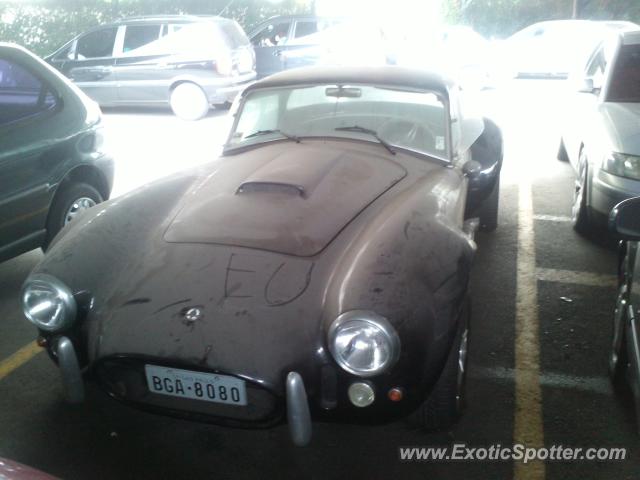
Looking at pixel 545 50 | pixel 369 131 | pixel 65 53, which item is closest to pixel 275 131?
pixel 369 131

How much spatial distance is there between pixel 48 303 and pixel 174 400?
710mm

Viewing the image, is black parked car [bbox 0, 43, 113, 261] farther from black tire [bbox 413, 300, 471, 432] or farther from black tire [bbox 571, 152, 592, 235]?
black tire [bbox 571, 152, 592, 235]

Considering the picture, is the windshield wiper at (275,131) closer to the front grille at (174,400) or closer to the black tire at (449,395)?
the black tire at (449,395)

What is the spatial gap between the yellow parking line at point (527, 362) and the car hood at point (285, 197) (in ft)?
3.97

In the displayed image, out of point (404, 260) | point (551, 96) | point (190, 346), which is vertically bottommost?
point (551, 96)

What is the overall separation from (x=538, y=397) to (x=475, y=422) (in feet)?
1.34

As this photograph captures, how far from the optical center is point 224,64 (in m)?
10.8

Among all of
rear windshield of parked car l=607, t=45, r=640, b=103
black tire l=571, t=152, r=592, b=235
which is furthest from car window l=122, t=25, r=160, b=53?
black tire l=571, t=152, r=592, b=235

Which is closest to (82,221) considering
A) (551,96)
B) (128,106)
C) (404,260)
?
(404,260)

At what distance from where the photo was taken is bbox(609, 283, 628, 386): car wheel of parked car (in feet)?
10.1

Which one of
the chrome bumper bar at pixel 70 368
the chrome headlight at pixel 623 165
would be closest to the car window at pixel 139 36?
the chrome headlight at pixel 623 165

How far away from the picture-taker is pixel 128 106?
12.5 m

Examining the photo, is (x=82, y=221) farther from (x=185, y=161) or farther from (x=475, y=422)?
(x=185, y=161)

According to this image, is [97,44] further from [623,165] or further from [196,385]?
[196,385]
